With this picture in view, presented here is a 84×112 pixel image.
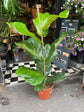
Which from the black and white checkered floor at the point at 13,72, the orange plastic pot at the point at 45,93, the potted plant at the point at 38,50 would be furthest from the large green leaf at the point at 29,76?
the black and white checkered floor at the point at 13,72

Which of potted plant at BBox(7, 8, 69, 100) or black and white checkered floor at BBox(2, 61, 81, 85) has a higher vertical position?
potted plant at BBox(7, 8, 69, 100)

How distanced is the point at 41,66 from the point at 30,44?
0.40 metres

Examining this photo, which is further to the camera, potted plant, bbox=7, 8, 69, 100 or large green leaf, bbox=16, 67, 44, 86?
large green leaf, bbox=16, 67, 44, 86

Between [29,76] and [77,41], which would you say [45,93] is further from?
[77,41]

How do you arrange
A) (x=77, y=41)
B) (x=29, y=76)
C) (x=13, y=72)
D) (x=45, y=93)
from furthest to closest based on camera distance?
(x=13, y=72), (x=77, y=41), (x=45, y=93), (x=29, y=76)

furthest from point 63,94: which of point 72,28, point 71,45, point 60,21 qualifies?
point 60,21

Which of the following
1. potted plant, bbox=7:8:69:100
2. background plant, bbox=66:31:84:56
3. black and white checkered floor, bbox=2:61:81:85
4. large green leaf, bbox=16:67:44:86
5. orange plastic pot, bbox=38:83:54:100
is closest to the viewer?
potted plant, bbox=7:8:69:100

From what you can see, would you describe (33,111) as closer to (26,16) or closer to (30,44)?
(30,44)

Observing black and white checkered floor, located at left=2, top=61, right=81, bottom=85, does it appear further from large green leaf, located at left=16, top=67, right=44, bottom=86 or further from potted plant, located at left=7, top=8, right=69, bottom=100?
large green leaf, located at left=16, top=67, right=44, bottom=86

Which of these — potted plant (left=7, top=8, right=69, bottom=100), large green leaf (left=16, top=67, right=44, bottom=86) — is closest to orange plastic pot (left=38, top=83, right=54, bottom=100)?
potted plant (left=7, top=8, right=69, bottom=100)

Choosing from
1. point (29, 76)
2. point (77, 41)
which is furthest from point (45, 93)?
point (77, 41)

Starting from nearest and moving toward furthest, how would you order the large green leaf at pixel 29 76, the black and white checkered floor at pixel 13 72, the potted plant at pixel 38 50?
the potted plant at pixel 38 50
the large green leaf at pixel 29 76
the black and white checkered floor at pixel 13 72

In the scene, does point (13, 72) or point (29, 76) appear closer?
point (29, 76)

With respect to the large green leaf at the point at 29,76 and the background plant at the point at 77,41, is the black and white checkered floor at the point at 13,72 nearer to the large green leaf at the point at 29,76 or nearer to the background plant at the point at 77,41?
the background plant at the point at 77,41
